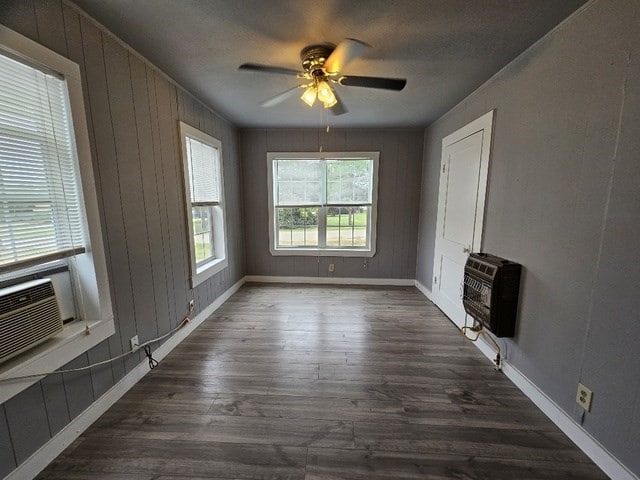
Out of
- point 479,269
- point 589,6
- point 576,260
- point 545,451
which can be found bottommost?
point 545,451

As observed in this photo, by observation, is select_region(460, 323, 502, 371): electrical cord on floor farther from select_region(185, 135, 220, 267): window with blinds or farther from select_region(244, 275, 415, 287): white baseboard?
select_region(185, 135, 220, 267): window with blinds

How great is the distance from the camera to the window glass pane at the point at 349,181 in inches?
161

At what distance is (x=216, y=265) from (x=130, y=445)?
2.03 m

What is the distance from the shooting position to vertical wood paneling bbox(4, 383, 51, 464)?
48.1 inches

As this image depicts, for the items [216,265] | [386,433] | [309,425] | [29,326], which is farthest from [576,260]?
[216,265]

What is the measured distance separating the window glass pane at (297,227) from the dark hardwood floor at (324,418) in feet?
6.14

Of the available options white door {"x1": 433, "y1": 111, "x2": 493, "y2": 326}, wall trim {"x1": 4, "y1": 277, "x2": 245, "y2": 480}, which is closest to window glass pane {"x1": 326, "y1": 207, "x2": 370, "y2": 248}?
white door {"x1": 433, "y1": 111, "x2": 493, "y2": 326}

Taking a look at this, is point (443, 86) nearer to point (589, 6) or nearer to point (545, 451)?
point (589, 6)

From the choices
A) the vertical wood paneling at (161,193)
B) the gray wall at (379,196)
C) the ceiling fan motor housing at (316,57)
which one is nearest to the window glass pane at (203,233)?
the vertical wood paneling at (161,193)

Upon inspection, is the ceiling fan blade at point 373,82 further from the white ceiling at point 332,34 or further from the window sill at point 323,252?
the window sill at point 323,252

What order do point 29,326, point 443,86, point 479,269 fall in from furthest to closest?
point 443,86
point 479,269
point 29,326

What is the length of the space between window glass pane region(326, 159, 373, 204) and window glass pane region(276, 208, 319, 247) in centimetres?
41

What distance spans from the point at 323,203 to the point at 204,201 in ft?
5.84

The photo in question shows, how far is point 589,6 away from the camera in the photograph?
1.41 meters
